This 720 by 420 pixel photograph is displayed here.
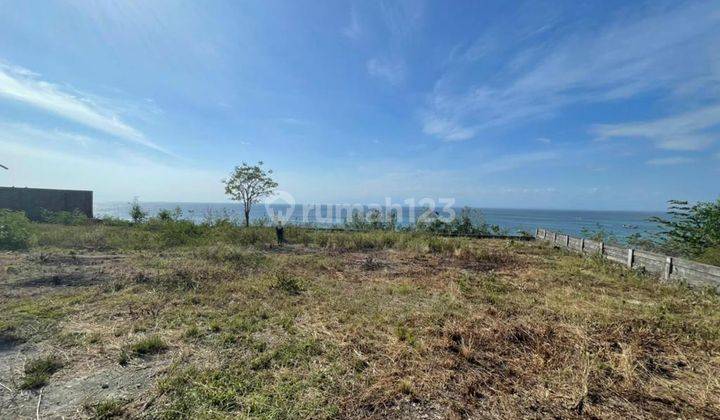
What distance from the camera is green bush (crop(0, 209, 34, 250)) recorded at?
8045mm

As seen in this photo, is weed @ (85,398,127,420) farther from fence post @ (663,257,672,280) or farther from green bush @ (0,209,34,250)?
green bush @ (0,209,34,250)

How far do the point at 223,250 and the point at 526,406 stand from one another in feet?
23.5

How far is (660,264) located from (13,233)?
16.1 meters

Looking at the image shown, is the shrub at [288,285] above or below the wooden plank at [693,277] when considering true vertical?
below

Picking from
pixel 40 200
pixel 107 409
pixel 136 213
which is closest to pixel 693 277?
pixel 107 409

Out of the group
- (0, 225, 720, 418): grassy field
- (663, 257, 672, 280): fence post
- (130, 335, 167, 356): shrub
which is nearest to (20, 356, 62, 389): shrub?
(0, 225, 720, 418): grassy field

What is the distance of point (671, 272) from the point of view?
574cm

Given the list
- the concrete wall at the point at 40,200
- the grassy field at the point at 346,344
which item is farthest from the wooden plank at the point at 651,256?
the concrete wall at the point at 40,200

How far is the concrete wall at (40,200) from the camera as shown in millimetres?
15648

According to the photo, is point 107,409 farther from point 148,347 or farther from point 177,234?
point 177,234

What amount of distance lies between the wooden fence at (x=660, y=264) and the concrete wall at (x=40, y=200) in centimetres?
2487

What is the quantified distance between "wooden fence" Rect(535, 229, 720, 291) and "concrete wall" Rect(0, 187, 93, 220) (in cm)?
2487

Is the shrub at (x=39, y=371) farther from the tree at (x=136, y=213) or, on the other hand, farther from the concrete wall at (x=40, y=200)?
the concrete wall at (x=40, y=200)

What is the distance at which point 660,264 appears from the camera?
604 centimetres
